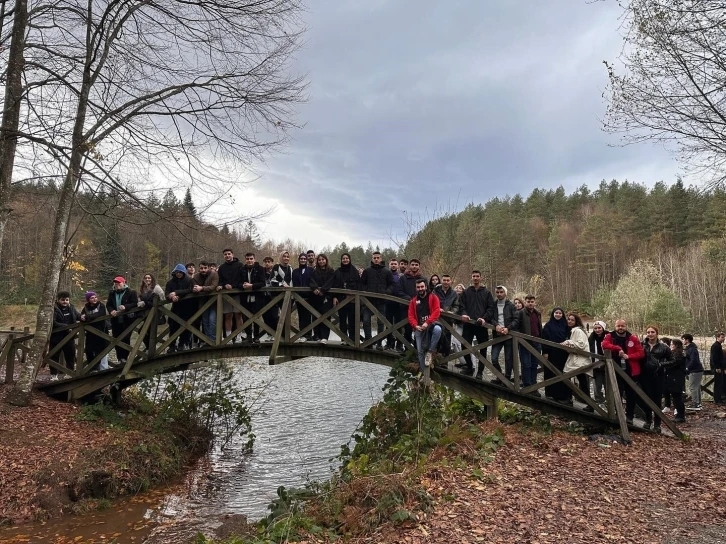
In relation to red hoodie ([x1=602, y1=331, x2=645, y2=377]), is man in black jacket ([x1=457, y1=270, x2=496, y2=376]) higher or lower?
higher

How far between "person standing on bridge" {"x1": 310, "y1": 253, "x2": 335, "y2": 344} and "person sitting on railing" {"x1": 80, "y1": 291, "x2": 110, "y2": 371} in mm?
4394

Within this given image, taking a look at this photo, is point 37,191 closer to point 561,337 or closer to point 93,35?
point 93,35

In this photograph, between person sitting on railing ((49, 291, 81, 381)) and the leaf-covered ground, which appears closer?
the leaf-covered ground

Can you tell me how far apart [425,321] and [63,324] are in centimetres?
775

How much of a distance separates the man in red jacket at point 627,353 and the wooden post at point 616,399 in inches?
14.6

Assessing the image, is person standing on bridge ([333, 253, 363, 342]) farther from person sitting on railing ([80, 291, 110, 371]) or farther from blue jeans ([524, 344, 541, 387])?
person sitting on railing ([80, 291, 110, 371])

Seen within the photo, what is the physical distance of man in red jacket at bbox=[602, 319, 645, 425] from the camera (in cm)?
826

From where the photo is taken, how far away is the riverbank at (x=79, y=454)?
7.04 meters

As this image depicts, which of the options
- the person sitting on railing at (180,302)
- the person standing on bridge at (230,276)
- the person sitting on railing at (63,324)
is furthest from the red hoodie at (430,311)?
the person sitting on railing at (63,324)

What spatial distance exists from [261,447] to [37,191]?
22.9 ft

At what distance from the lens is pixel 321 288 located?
9.08m

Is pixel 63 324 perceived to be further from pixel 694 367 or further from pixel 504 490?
pixel 694 367

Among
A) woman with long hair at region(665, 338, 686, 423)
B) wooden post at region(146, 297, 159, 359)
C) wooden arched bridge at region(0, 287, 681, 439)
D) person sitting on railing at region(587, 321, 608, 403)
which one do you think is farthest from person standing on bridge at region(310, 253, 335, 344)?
woman with long hair at region(665, 338, 686, 423)

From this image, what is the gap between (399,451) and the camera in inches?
279
